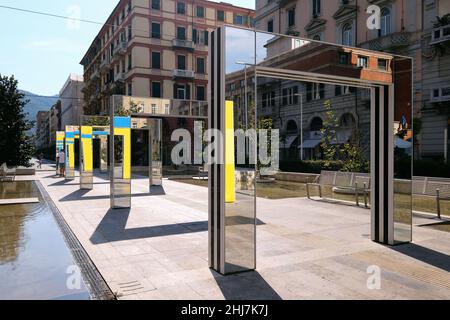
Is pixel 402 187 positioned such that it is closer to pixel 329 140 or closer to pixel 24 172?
pixel 329 140

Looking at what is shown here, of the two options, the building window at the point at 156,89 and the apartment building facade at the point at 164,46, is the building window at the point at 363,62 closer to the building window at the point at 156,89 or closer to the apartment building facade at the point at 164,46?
the apartment building facade at the point at 164,46

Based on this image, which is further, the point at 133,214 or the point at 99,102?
the point at 99,102

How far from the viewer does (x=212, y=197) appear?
5371 mm

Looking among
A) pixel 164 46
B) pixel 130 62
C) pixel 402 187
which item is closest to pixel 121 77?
pixel 130 62

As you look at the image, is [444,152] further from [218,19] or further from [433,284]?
[218,19]

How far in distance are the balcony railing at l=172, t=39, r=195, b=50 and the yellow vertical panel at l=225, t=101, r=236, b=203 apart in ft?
129

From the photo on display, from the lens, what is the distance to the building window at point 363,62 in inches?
256

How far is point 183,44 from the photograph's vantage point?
141 feet

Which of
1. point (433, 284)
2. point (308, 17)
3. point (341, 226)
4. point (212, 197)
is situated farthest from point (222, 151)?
point (308, 17)

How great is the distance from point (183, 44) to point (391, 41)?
23.9m

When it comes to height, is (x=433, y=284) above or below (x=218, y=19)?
below

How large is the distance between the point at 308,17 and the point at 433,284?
3371 centimetres

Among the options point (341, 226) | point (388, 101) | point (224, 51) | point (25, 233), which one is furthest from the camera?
point (341, 226)

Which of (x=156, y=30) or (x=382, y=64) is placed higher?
(x=156, y=30)
